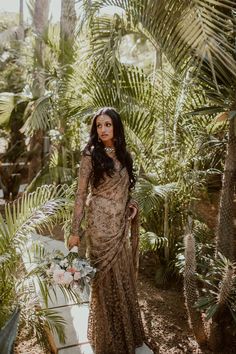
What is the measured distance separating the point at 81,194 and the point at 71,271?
1.61 ft

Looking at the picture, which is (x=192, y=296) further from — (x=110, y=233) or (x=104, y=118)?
(x=104, y=118)

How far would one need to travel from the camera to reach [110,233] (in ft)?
8.02

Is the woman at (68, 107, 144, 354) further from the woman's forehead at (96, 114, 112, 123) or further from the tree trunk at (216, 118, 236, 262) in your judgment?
A: the tree trunk at (216, 118, 236, 262)

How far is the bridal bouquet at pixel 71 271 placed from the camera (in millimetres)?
2199

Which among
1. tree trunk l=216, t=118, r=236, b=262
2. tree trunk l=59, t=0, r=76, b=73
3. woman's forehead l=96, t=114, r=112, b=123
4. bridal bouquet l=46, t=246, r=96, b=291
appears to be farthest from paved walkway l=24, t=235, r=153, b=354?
tree trunk l=59, t=0, r=76, b=73

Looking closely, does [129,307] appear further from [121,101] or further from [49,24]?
[49,24]

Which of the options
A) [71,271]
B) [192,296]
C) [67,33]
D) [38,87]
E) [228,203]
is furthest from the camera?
[38,87]

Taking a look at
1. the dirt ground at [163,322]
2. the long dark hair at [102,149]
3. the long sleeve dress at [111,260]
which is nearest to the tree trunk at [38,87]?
the dirt ground at [163,322]

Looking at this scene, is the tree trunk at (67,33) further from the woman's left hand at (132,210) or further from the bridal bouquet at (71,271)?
the bridal bouquet at (71,271)

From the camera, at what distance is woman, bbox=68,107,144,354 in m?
2.33

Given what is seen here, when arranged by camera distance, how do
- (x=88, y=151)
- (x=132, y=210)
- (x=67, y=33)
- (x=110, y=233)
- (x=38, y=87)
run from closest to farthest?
(x=88, y=151) < (x=110, y=233) < (x=132, y=210) < (x=67, y=33) < (x=38, y=87)

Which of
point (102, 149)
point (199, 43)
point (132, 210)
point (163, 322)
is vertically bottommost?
point (163, 322)

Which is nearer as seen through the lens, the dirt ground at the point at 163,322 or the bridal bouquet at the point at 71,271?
the bridal bouquet at the point at 71,271

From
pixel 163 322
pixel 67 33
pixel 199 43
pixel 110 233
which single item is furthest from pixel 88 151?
pixel 67 33
